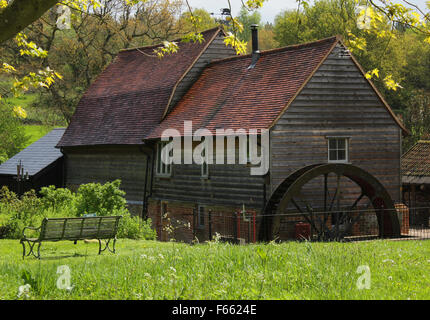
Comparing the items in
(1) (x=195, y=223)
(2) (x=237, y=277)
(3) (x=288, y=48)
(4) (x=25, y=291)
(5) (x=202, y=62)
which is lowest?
(4) (x=25, y=291)

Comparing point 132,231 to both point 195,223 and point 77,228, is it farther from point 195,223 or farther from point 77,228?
point 77,228

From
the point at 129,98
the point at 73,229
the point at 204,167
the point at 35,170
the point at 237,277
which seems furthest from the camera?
the point at 35,170

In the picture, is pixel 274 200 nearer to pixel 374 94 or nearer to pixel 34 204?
pixel 374 94

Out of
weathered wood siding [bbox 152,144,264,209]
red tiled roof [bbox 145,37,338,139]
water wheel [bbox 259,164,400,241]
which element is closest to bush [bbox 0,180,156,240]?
weathered wood siding [bbox 152,144,264,209]

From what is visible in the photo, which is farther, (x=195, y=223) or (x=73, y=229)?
(x=195, y=223)

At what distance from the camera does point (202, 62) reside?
109 ft

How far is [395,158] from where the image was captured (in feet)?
89.4

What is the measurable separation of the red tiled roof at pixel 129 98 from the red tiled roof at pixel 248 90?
1.38 metres

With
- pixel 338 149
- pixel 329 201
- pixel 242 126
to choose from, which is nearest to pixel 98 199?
pixel 242 126

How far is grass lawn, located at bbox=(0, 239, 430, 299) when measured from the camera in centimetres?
841

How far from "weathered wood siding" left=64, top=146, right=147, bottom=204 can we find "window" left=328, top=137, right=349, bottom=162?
9.53 metres

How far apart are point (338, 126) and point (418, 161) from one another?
29.4 ft

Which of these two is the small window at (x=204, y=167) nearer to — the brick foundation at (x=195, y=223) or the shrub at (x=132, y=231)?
the brick foundation at (x=195, y=223)

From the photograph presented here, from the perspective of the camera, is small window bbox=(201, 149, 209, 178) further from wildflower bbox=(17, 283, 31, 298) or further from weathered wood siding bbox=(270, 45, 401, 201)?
wildflower bbox=(17, 283, 31, 298)
